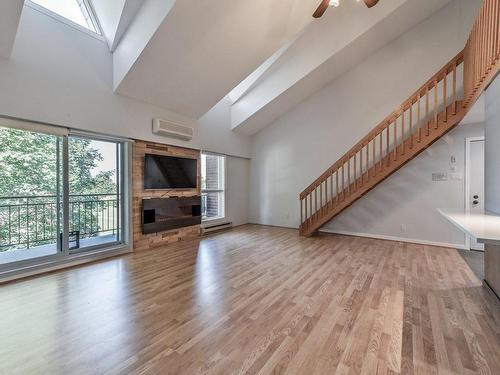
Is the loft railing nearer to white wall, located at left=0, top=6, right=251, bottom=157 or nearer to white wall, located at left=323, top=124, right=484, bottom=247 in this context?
white wall, located at left=323, top=124, right=484, bottom=247

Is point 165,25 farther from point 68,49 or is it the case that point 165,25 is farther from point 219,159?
point 219,159

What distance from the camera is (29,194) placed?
3.43 meters

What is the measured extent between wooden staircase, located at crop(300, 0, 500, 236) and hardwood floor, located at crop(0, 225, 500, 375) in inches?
69.6

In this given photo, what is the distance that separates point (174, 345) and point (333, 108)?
5763 millimetres

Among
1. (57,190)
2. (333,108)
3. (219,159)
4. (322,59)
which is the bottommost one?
(57,190)

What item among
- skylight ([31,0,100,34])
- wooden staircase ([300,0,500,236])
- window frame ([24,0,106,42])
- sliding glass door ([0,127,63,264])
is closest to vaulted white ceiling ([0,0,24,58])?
window frame ([24,0,106,42])

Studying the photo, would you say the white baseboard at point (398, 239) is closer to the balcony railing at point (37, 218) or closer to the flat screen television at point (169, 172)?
the flat screen television at point (169, 172)

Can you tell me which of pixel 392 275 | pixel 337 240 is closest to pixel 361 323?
pixel 392 275

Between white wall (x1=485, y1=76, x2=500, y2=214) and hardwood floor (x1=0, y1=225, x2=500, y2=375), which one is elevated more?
white wall (x1=485, y1=76, x2=500, y2=214)

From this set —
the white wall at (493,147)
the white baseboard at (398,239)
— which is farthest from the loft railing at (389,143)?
the white wall at (493,147)

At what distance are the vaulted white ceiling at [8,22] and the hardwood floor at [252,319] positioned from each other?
2.84 metres

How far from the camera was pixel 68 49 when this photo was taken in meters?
3.38

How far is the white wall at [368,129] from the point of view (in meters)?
4.62

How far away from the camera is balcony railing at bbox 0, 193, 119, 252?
345cm
